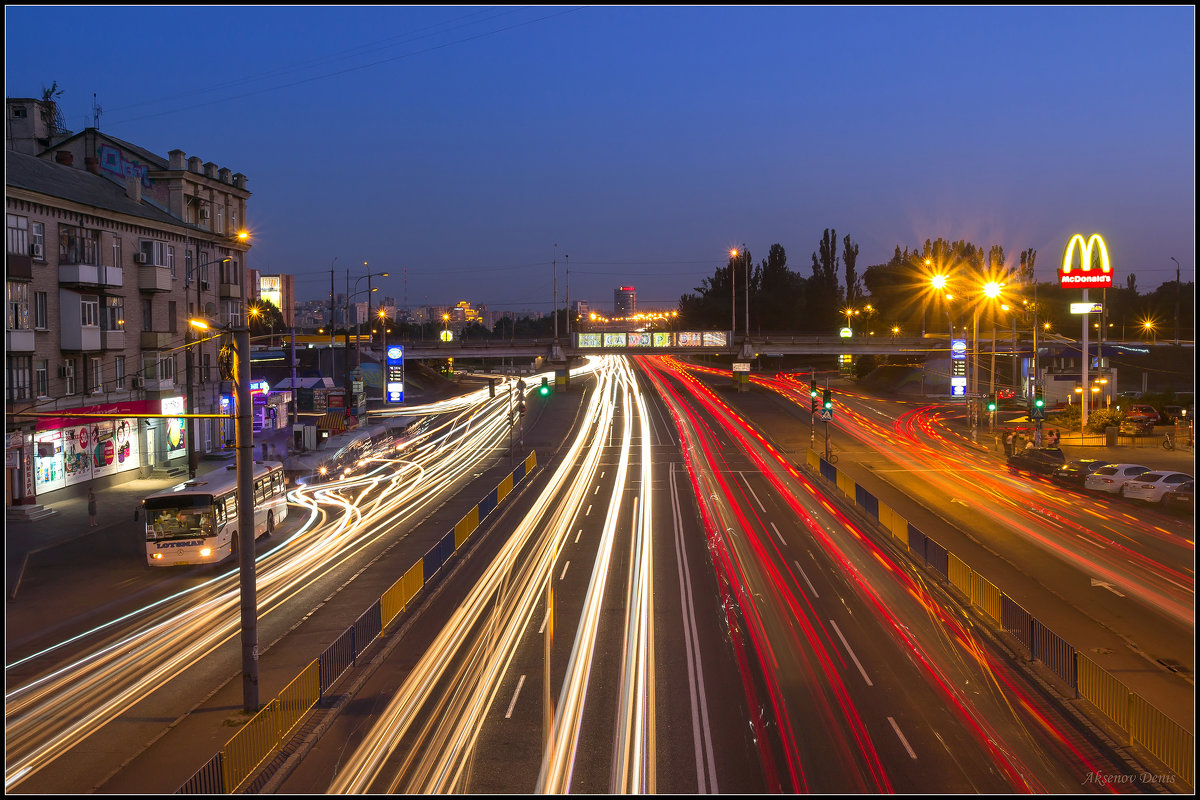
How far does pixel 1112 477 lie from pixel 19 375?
43.0 m

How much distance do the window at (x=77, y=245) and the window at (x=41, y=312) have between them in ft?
6.19

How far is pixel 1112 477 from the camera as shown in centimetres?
3419

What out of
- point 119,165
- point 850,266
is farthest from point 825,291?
point 119,165

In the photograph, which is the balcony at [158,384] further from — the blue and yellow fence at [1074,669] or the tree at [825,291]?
the tree at [825,291]

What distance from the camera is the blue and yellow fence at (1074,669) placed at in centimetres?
1165

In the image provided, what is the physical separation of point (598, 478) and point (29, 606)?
24.6 m

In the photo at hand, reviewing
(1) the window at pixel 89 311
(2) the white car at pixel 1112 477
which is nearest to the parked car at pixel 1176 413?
(2) the white car at pixel 1112 477

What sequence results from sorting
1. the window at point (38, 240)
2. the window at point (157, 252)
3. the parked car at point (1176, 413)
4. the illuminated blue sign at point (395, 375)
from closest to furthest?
the window at point (38, 240), the window at point (157, 252), the parked car at point (1176, 413), the illuminated blue sign at point (395, 375)

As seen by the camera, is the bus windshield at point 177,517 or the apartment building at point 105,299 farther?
the apartment building at point 105,299

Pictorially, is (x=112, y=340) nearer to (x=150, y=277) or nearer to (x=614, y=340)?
(x=150, y=277)

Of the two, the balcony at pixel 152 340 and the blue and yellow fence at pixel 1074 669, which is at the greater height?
the balcony at pixel 152 340

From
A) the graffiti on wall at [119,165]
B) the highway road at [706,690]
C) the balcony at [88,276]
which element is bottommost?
the highway road at [706,690]

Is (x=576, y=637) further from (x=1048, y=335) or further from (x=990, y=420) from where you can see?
(x=1048, y=335)

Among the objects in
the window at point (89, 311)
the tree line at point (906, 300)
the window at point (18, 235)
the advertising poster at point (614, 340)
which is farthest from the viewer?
the tree line at point (906, 300)
